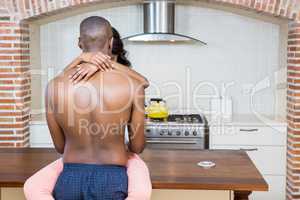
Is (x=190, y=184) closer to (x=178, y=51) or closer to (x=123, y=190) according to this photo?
(x=123, y=190)

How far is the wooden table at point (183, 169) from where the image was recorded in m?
2.23

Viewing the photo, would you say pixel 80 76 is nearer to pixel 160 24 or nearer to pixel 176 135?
pixel 176 135

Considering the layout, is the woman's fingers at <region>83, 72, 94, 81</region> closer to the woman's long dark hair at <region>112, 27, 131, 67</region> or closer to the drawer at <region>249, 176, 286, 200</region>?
the woman's long dark hair at <region>112, 27, 131, 67</region>

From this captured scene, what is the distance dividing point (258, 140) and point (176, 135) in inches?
33.0

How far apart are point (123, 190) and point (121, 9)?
320 centimetres

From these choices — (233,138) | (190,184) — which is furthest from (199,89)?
(190,184)

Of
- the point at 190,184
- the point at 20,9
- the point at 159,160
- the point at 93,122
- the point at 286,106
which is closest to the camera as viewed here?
the point at 93,122

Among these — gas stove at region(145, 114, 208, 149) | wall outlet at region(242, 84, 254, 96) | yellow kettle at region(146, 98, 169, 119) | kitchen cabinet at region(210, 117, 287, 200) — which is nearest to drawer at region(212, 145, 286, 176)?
kitchen cabinet at region(210, 117, 287, 200)

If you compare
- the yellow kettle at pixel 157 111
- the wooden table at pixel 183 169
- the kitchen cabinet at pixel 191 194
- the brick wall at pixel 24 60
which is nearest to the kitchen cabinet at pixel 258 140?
the brick wall at pixel 24 60

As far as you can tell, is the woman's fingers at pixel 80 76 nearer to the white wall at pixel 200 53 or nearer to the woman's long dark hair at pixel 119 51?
the woman's long dark hair at pixel 119 51

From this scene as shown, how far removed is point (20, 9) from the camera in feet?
13.7

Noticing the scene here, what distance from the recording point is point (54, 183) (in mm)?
2166

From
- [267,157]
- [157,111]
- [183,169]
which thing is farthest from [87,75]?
[267,157]

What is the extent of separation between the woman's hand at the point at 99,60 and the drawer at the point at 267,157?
2542 mm
